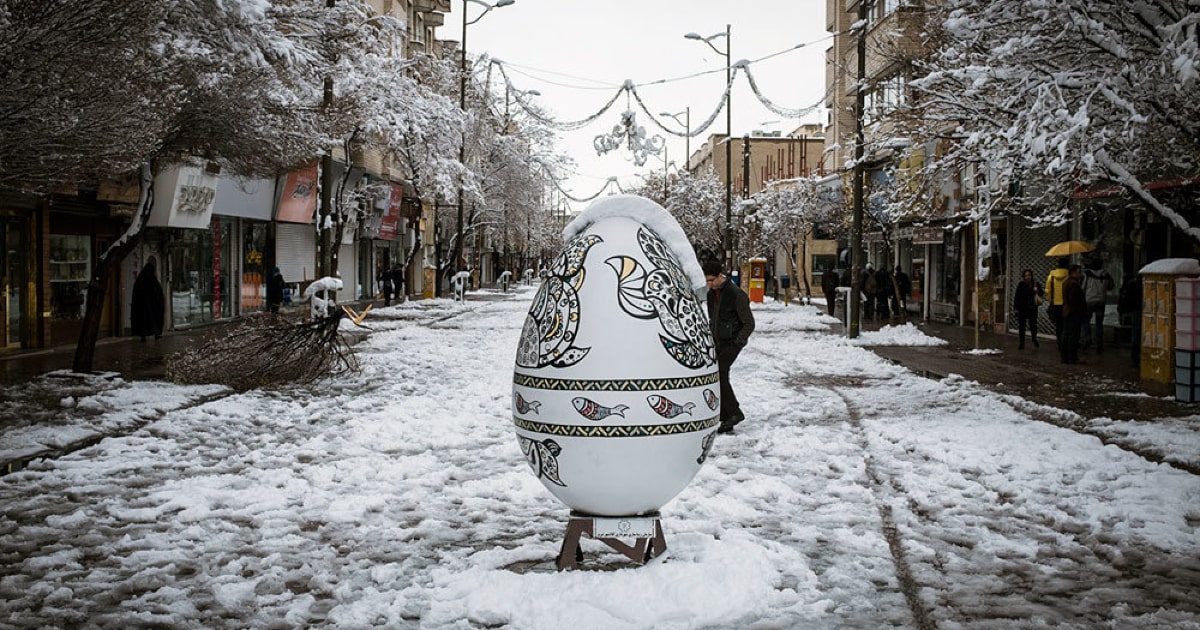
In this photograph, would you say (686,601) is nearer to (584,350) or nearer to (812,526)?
(584,350)

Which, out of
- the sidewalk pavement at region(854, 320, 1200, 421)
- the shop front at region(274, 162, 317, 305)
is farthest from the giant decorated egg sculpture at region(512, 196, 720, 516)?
the shop front at region(274, 162, 317, 305)

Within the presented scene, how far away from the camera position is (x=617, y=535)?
18.4 ft

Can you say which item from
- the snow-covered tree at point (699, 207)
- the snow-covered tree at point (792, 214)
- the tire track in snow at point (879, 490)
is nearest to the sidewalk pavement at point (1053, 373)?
the tire track in snow at point (879, 490)

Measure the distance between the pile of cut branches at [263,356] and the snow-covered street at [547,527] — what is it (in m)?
2.01

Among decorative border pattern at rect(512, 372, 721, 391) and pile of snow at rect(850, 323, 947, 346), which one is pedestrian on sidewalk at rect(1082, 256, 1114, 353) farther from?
decorative border pattern at rect(512, 372, 721, 391)

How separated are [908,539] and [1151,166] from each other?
39.4 feet

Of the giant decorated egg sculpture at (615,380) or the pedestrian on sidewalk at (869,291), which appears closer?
the giant decorated egg sculpture at (615,380)

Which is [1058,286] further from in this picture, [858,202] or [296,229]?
[296,229]

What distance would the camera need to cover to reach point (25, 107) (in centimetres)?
916

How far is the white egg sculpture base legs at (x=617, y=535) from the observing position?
18.4 ft

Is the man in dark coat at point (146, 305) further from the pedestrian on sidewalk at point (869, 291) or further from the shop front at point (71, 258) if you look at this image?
the pedestrian on sidewalk at point (869, 291)

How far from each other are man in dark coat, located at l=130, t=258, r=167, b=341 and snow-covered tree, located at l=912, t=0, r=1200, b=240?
681 inches

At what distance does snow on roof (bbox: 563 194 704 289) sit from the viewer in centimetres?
609

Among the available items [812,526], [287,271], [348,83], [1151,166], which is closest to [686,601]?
[812,526]
